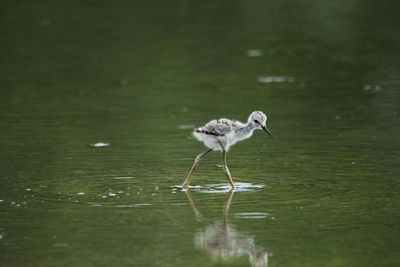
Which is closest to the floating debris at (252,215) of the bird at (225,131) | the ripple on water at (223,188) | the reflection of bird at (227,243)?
the reflection of bird at (227,243)

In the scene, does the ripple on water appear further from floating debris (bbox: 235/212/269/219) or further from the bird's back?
floating debris (bbox: 235/212/269/219)

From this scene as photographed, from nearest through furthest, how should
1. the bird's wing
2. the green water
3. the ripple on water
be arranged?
the green water < the ripple on water < the bird's wing

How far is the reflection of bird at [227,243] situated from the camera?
7.44 m

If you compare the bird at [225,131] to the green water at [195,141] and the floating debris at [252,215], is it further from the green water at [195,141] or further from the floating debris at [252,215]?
the floating debris at [252,215]

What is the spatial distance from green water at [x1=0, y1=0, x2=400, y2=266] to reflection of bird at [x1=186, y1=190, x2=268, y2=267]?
0.02 meters

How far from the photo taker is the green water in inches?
312

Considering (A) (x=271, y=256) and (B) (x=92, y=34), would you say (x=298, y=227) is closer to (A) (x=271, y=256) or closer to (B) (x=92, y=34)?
(A) (x=271, y=256)

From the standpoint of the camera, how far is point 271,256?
24.3ft

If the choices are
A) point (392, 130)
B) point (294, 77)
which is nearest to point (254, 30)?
point (294, 77)

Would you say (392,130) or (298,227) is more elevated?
(298,227)

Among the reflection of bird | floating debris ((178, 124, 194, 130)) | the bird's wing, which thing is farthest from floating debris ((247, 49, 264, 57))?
the reflection of bird

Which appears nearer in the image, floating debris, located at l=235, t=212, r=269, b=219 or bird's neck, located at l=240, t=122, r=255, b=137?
floating debris, located at l=235, t=212, r=269, b=219

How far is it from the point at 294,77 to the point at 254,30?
6.89 meters

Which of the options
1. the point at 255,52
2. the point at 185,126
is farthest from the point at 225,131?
the point at 255,52
